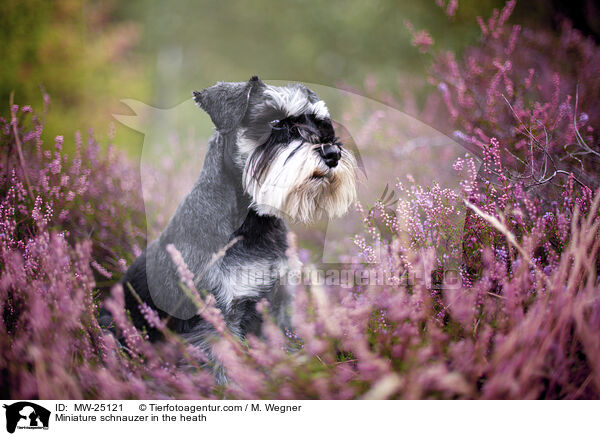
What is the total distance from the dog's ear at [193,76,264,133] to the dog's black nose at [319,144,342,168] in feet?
1.86

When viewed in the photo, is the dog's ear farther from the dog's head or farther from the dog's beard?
the dog's beard

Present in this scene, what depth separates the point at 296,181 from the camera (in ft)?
7.40

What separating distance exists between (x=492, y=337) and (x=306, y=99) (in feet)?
6.02

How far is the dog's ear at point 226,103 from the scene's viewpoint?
2309 mm

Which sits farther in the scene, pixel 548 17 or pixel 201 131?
pixel 201 131

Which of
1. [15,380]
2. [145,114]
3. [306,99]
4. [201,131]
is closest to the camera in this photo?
[15,380]

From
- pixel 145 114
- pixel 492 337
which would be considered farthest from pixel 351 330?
pixel 145 114

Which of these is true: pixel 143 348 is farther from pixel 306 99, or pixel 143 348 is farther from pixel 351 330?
pixel 306 99

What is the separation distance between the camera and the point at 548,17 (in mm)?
3236
